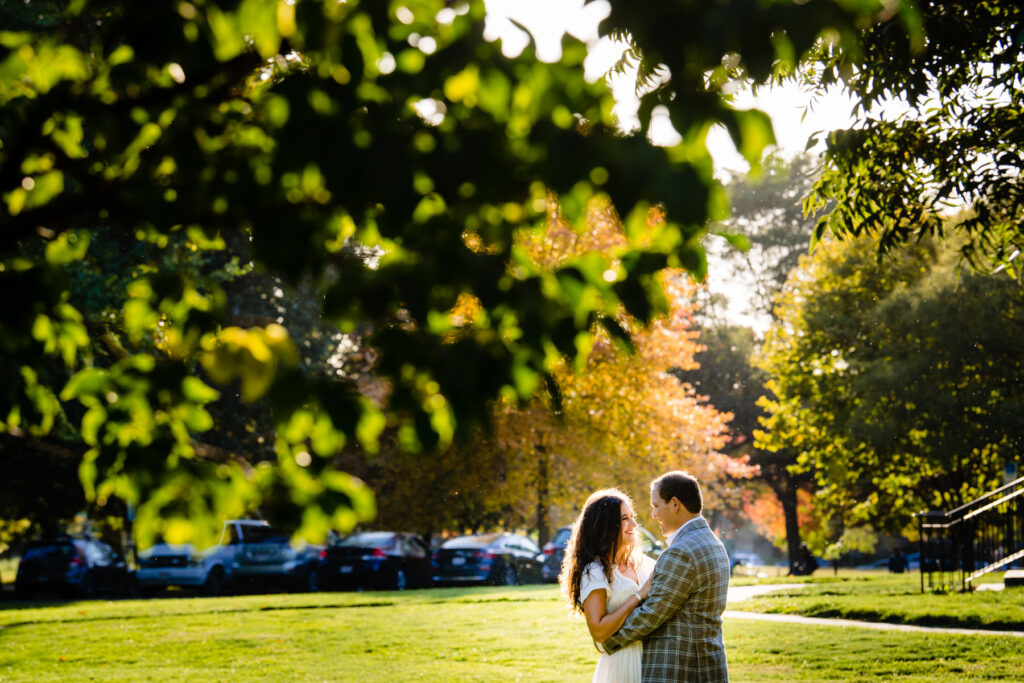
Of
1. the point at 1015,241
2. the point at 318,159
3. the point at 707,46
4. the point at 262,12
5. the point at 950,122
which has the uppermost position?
the point at 950,122

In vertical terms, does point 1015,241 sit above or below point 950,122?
below

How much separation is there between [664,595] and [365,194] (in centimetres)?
311

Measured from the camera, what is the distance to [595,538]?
540 centimetres

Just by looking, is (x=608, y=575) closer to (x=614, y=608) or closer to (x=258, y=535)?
(x=614, y=608)

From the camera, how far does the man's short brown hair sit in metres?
5.28

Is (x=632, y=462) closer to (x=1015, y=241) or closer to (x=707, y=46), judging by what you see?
(x=1015, y=241)

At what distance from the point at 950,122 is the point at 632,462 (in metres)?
17.6

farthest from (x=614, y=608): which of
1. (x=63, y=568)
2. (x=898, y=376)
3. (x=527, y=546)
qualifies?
(x=63, y=568)

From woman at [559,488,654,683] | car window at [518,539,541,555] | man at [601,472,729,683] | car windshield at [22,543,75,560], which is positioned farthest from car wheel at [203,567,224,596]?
man at [601,472,729,683]

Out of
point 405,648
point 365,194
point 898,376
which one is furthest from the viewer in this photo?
point 898,376

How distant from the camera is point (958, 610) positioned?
13.4m

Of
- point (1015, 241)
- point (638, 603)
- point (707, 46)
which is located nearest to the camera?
point (707, 46)

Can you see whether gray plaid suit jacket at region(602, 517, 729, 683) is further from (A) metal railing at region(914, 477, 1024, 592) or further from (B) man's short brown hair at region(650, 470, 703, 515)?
(A) metal railing at region(914, 477, 1024, 592)

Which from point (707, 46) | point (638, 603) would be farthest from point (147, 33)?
point (638, 603)
